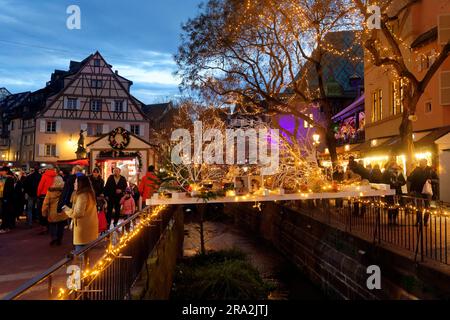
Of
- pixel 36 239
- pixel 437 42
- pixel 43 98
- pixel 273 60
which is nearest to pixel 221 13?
pixel 273 60

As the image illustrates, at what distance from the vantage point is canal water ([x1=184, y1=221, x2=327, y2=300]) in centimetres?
1352

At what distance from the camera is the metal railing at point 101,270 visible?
3753 mm

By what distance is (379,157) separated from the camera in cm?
2453

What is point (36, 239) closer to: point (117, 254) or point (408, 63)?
point (117, 254)

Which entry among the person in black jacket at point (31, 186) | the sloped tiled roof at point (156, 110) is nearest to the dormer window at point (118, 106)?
the sloped tiled roof at point (156, 110)

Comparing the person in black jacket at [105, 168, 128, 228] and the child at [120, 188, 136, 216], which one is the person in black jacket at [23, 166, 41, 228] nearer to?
the person in black jacket at [105, 168, 128, 228]

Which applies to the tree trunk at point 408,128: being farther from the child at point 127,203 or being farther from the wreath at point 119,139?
the wreath at point 119,139

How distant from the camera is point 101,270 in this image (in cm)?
492

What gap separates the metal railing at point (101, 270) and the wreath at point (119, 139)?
416 inches

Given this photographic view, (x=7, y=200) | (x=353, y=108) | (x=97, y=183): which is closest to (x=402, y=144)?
(x=97, y=183)

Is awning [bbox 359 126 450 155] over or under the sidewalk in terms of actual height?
over

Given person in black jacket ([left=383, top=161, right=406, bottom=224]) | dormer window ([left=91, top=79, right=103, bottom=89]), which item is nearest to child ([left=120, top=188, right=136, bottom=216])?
person in black jacket ([left=383, top=161, right=406, bottom=224])

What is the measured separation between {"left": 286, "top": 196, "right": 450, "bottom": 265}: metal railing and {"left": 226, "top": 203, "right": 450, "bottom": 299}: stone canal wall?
0.95 feet

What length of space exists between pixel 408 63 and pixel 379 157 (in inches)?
220
